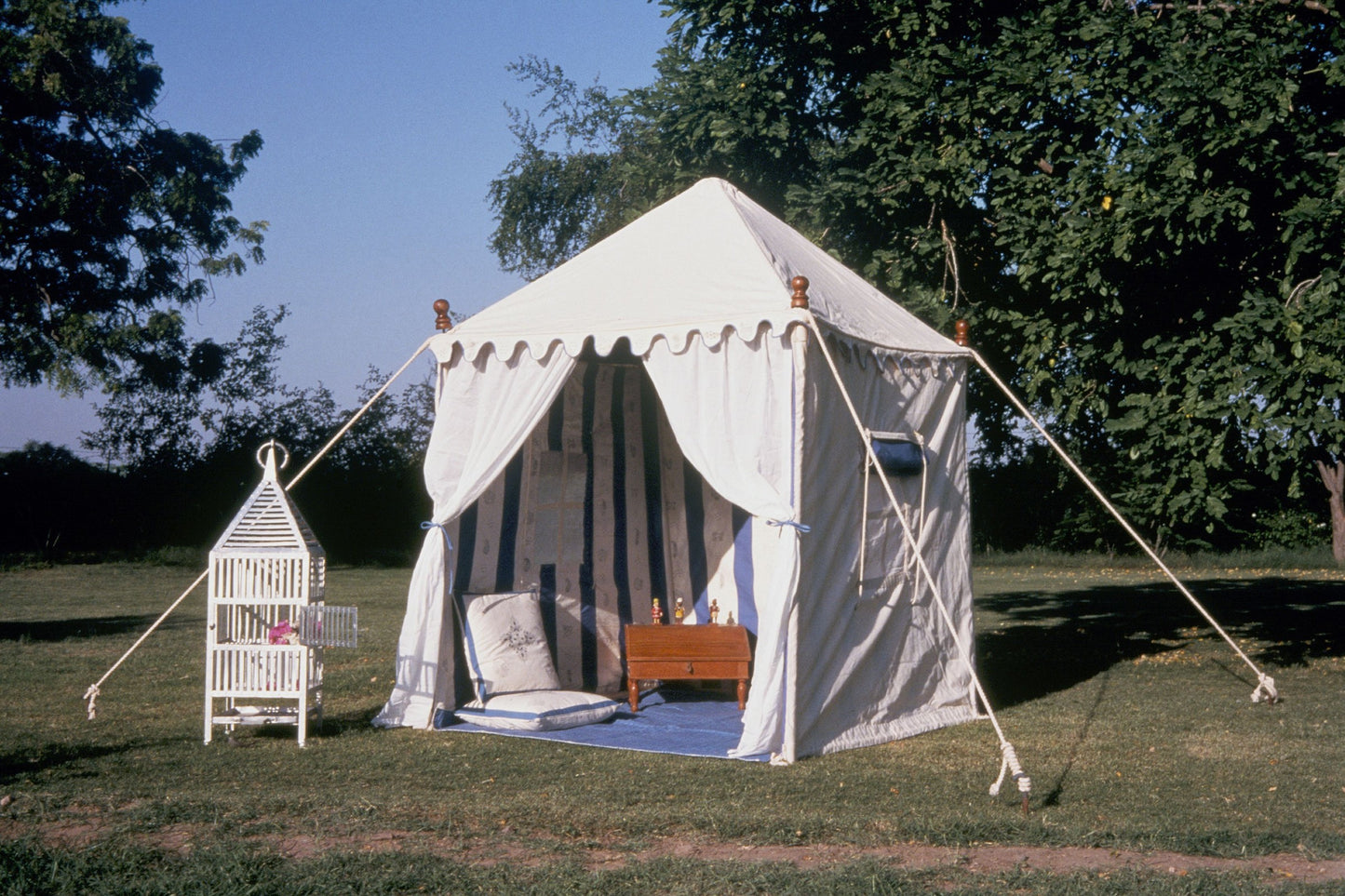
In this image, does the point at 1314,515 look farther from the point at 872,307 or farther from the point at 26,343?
the point at 26,343

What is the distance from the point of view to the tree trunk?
2356 centimetres

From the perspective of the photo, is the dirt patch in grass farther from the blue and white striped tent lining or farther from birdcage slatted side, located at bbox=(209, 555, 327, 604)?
the blue and white striped tent lining

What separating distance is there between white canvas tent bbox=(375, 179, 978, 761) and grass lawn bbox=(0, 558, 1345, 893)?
461 mm

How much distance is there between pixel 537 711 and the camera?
23.6 feet

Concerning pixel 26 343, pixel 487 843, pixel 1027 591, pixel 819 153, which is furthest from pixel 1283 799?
pixel 26 343

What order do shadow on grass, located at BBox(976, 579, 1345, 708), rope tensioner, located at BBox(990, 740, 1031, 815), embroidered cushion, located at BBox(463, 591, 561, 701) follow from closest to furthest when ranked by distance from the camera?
rope tensioner, located at BBox(990, 740, 1031, 815) < embroidered cushion, located at BBox(463, 591, 561, 701) < shadow on grass, located at BBox(976, 579, 1345, 708)

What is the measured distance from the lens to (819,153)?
46.9 ft

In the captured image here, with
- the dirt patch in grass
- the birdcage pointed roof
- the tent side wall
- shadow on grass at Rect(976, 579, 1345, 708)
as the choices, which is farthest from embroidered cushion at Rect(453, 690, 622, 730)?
shadow on grass at Rect(976, 579, 1345, 708)

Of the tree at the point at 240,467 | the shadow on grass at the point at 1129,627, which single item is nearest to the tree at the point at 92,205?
the tree at the point at 240,467

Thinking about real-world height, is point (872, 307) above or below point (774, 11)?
below

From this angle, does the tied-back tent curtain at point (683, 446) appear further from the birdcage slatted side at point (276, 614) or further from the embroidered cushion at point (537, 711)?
the birdcage slatted side at point (276, 614)

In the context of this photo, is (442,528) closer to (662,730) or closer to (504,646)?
(504,646)

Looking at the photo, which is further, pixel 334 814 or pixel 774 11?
pixel 774 11

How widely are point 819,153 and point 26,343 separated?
14255mm
